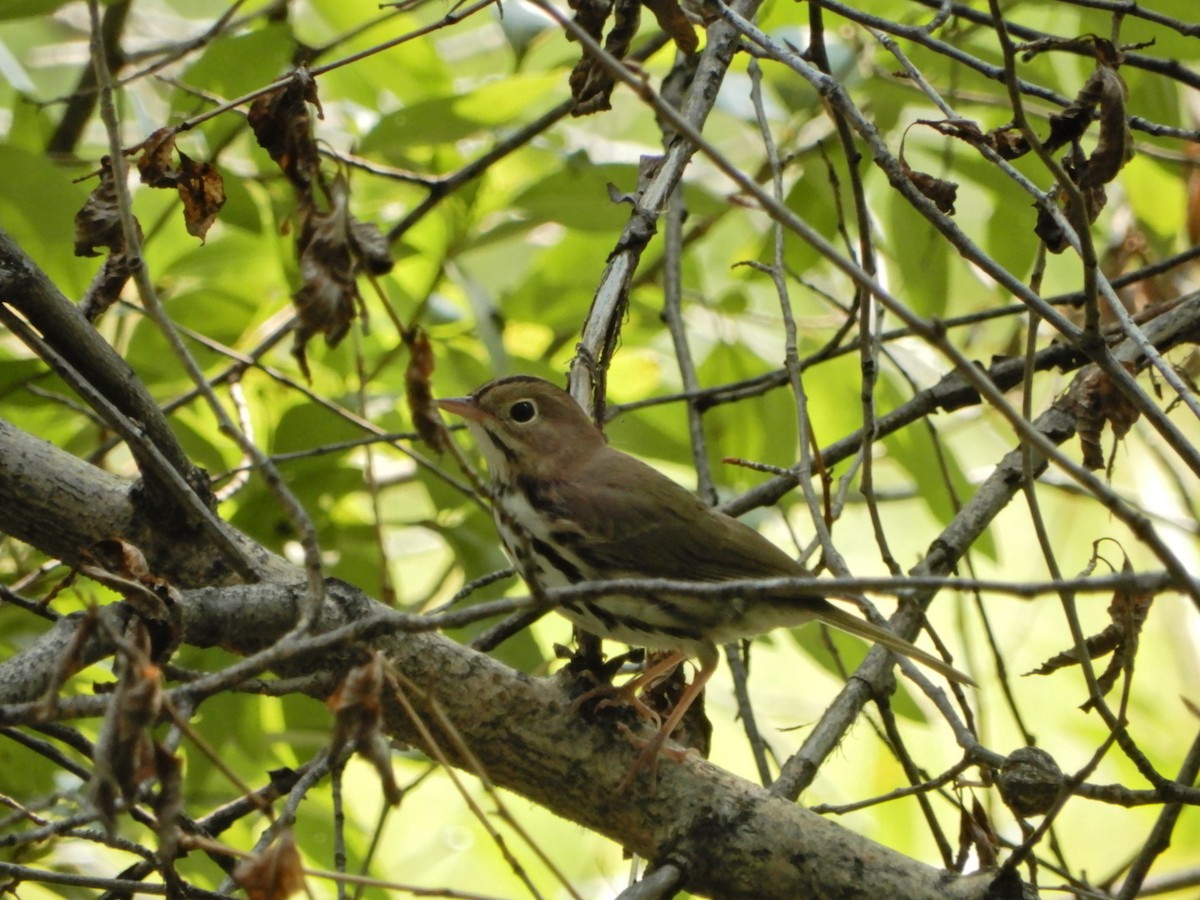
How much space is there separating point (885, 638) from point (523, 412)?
4.05 ft

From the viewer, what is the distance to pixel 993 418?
5.42 m

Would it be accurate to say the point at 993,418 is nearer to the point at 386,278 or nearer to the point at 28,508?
the point at 386,278

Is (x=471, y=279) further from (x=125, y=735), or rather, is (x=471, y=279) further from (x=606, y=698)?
(x=125, y=735)

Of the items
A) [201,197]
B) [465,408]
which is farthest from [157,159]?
[465,408]

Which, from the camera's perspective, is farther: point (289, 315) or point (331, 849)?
point (289, 315)

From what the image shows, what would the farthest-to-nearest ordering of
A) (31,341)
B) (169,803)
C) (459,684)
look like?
(459,684) → (31,341) → (169,803)

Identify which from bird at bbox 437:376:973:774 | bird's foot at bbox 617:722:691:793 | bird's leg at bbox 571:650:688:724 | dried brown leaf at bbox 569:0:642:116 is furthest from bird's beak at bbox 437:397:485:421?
bird's foot at bbox 617:722:691:793

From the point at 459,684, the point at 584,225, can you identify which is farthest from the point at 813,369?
the point at 459,684

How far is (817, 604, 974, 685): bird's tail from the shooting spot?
3.09 metres

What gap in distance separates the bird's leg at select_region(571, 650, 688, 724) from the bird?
0.04 feet

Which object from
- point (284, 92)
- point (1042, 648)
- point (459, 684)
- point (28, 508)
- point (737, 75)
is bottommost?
point (459, 684)

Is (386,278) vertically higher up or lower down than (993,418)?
lower down

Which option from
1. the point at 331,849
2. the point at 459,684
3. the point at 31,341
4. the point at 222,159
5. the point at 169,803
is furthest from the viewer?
the point at 222,159

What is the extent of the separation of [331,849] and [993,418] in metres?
3.14
